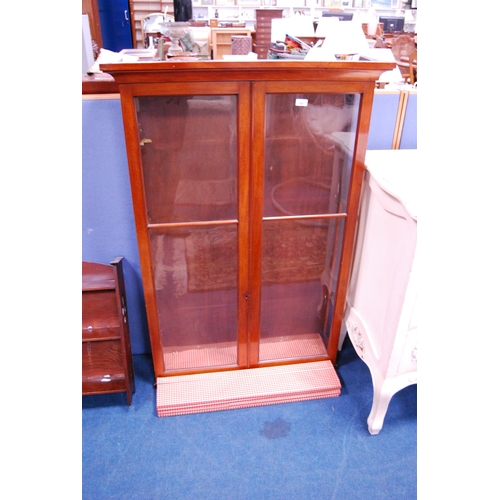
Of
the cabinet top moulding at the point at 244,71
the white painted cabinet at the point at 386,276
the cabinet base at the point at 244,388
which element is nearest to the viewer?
the cabinet top moulding at the point at 244,71

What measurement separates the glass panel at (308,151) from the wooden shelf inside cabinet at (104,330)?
2.18 ft

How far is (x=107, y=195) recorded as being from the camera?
158cm

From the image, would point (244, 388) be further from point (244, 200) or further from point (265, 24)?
point (265, 24)

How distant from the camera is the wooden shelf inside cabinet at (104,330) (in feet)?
5.05

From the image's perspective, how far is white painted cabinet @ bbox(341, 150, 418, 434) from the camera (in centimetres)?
128

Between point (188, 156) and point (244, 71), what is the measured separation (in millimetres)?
341

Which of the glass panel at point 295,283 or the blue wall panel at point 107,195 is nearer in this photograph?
the blue wall panel at point 107,195

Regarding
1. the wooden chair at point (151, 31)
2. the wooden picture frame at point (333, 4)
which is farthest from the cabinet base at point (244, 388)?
the wooden picture frame at point (333, 4)

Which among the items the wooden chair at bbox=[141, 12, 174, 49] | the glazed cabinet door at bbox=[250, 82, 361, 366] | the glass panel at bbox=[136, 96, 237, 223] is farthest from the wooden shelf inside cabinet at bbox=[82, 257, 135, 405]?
the wooden chair at bbox=[141, 12, 174, 49]

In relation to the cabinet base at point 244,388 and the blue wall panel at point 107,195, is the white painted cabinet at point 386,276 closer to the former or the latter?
the cabinet base at point 244,388

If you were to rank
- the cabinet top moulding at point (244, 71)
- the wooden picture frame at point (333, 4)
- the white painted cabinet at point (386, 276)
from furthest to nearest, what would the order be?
the wooden picture frame at point (333, 4) < the white painted cabinet at point (386, 276) < the cabinet top moulding at point (244, 71)
